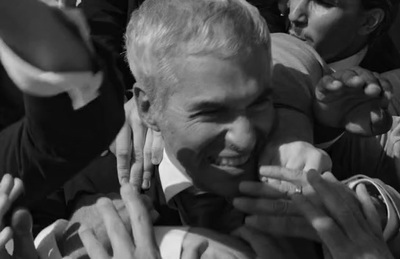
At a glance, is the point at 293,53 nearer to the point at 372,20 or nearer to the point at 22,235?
the point at 372,20

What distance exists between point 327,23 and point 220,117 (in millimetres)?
626

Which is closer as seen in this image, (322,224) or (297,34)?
(322,224)

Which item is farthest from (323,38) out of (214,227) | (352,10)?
(214,227)

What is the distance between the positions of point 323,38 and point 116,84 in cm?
76

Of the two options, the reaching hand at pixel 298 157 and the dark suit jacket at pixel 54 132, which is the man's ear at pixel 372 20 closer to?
the reaching hand at pixel 298 157

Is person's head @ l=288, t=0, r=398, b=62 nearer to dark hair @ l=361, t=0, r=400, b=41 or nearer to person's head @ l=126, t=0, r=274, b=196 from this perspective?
dark hair @ l=361, t=0, r=400, b=41

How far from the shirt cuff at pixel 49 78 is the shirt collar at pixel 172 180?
38cm

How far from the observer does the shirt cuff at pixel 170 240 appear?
1.53 metres

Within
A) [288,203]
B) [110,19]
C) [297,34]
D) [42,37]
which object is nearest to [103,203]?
[288,203]

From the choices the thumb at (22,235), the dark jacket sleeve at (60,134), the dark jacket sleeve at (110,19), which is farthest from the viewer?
the dark jacket sleeve at (110,19)

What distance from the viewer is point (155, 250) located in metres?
1.52

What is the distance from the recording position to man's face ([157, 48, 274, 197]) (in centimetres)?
154

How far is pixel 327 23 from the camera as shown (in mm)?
2109

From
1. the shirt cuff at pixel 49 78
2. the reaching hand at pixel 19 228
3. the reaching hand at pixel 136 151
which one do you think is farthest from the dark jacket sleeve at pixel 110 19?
the shirt cuff at pixel 49 78
